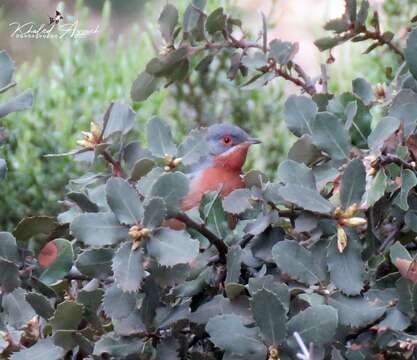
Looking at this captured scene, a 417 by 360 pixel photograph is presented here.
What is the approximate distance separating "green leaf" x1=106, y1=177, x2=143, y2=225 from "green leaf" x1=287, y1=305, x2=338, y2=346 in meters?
0.28

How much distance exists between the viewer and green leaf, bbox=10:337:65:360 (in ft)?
4.87

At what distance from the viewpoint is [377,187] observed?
143cm

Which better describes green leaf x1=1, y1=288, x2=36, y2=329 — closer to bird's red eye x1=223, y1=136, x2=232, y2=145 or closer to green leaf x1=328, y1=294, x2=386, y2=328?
green leaf x1=328, y1=294, x2=386, y2=328

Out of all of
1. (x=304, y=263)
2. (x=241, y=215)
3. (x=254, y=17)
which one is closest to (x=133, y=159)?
(x=241, y=215)

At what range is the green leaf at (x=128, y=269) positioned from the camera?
1.33m

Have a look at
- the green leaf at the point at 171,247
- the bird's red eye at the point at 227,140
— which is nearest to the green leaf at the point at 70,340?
the green leaf at the point at 171,247

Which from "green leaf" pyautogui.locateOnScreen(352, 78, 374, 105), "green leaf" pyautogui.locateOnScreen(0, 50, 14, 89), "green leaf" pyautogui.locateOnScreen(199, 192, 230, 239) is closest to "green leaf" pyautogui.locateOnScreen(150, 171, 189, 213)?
"green leaf" pyautogui.locateOnScreen(199, 192, 230, 239)

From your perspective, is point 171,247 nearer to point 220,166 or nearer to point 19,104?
point 19,104

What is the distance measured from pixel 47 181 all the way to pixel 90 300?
9.39 ft

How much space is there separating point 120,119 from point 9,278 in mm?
399

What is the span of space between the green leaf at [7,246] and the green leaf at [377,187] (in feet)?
1.95

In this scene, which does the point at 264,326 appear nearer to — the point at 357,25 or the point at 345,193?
the point at 345,193

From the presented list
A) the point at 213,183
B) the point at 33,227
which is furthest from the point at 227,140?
the point at 33,227

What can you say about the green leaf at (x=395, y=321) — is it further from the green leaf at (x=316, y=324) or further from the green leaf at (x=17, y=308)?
the green leaf at (x=17, y=308)
